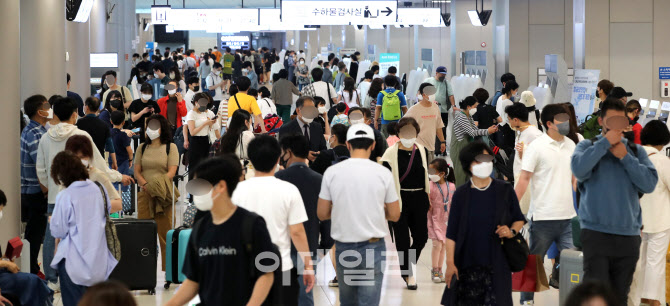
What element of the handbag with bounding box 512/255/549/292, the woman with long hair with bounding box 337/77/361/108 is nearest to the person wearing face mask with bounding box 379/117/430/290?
the handbag with bounding box 512/255/549/292

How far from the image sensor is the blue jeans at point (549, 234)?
22.3 feet

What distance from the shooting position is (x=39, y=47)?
12.3m

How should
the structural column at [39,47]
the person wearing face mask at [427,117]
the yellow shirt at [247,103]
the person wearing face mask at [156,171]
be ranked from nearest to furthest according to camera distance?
the person wearing face mask at [156,171] < the person wearing face mask at [427,117] < the yellow shirt at [247,103] < the structural column at [39,47]

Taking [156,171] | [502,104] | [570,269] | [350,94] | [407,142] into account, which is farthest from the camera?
[350,94]

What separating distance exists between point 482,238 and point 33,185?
431cm

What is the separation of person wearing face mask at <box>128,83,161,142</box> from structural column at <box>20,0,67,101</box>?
130 cm

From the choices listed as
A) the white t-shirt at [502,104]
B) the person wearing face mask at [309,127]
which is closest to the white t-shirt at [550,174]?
the person wearing face mask at [309,127]

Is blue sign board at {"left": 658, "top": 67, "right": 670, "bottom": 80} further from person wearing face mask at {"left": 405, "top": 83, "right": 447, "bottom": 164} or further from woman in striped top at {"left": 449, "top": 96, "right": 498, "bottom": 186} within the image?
woman in striped top at {"left": 449, "top": 96, "right": 498, "bottom": 186}

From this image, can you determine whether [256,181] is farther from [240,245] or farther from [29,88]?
[29,88]

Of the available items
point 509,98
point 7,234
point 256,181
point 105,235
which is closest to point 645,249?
point 256,181

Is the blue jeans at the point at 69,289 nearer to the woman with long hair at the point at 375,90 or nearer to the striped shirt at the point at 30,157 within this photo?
the striped shirt at the point at 30,157

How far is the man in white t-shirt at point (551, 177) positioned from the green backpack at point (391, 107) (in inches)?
248

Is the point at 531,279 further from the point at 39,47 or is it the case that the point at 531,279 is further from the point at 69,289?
the point at 39,47

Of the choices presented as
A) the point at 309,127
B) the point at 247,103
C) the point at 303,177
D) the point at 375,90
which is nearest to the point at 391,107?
Answer: the point at 375,90
